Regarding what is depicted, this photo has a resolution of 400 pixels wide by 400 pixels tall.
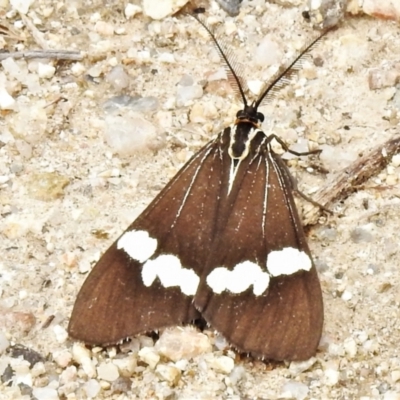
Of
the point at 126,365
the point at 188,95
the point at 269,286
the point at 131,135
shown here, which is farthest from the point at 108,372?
the point at 188,95

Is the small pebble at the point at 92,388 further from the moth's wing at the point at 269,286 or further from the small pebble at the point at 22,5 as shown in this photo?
the small pebble at the point at 22,5

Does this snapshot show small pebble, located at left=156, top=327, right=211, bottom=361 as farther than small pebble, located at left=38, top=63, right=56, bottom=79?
No

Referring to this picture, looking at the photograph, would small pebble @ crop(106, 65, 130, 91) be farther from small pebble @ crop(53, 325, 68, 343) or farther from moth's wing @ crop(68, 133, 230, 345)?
small pebble @ crop(53, 325, 68, 343)

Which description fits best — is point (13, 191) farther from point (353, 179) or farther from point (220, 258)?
point (353, 179)

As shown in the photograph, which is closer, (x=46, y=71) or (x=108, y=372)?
(x=108, y=372)

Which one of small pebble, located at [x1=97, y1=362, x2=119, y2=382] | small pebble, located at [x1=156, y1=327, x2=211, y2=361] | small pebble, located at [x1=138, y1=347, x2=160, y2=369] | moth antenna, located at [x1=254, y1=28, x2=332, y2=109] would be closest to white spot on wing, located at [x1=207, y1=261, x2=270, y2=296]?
small pebble, located at [x1=156, y1=327, x2=211, y2=361]

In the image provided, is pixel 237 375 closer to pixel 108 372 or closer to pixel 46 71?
pixel 108 372
